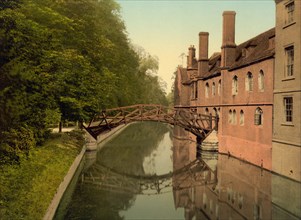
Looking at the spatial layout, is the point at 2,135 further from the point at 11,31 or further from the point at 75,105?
the point at 75,105

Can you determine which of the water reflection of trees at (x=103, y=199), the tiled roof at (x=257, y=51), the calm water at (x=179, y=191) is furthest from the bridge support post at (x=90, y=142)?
the tiled roof at (x=257, y=51)

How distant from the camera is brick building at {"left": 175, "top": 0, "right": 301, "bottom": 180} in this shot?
63.1ft

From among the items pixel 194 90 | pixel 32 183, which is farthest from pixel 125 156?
pixel 32 183

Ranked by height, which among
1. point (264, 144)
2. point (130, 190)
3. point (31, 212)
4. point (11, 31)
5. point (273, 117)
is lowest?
point (130, 190)

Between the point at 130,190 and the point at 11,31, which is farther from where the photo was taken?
the point at 130,190

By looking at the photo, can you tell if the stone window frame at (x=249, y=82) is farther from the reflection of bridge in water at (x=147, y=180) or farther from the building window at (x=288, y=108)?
the reflection of bridge in water at (x=147, y=180)

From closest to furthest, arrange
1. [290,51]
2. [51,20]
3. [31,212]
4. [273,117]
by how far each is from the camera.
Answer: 1. [31,212]
2. [290,51]
3. [273,117]
4. [51,20]

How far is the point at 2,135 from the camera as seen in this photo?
11500mm

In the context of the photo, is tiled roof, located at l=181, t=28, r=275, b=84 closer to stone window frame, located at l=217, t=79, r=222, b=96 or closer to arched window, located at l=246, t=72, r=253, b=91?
stone window frame, located at l=217, t=79, r=222, b=96

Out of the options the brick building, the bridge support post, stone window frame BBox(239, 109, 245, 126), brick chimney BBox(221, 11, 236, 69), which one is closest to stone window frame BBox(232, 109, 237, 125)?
the brick building

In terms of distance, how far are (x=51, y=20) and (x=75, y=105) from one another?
20.8ft

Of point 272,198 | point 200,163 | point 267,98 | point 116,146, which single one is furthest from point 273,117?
point 116,146

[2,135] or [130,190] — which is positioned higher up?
[2,135]

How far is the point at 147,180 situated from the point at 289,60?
1214 cm
